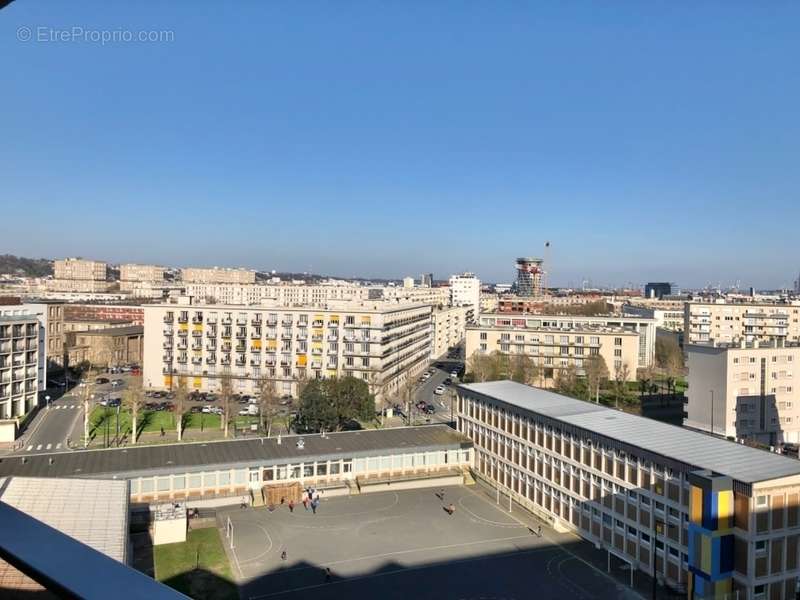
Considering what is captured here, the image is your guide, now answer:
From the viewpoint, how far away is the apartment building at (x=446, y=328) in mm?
42938

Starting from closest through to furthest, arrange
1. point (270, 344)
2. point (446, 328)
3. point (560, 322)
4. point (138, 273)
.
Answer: point (270, 344), point (560, 322), point (446, 328), point (138, 273)

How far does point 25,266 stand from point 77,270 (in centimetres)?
831

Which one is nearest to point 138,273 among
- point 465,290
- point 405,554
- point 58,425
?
point 465,290

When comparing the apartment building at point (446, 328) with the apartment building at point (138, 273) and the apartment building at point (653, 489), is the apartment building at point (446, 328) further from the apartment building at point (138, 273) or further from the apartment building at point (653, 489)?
the apartment building at point (138, 273)

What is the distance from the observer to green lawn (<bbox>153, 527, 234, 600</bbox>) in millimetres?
10305

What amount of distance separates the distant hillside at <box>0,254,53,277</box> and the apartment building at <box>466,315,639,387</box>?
6506 cm

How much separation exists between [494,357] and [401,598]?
21300mm

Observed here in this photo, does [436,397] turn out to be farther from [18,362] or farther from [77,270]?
[77,270]

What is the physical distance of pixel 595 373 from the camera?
28.5 metres

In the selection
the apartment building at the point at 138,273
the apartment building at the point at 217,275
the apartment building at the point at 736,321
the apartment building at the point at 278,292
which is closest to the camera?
the apartment building at the point at 736,321

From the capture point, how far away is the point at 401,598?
1023 cm

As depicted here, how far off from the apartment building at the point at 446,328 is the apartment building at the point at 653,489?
24.4 meters

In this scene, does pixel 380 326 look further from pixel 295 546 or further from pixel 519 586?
pixel 519 586

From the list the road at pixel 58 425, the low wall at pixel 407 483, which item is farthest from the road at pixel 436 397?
the road at pixel 58 425
